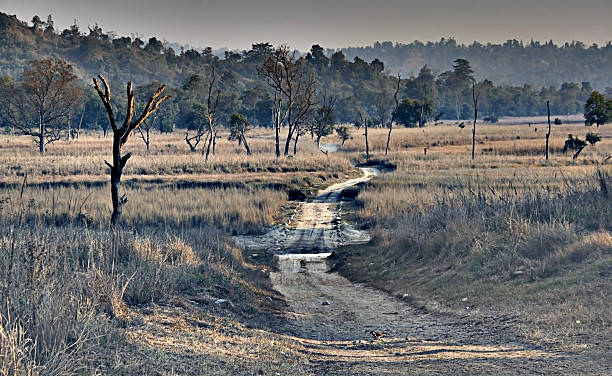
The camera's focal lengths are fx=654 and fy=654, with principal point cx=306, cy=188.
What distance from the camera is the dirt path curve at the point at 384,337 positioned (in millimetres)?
7531

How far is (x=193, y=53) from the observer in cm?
15312

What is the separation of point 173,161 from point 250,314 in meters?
36.7

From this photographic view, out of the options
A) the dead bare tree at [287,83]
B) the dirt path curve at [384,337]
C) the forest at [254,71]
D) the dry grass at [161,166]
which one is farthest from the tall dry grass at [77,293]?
the forest at [254,71]

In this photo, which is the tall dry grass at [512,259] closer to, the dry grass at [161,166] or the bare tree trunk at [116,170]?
the bare tree trunk at [116,170]

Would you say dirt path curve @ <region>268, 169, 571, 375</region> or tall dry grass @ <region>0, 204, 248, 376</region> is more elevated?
tall dry grass @ <region>0, 204, 248, 376</region>

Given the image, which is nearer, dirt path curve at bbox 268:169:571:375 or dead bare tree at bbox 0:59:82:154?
dirt path curve at bbox 268:169:571:375

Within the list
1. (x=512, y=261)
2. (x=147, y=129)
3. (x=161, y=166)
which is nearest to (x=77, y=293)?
(x=512, y=261)

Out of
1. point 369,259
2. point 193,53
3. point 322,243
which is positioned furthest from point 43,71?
point 193,53

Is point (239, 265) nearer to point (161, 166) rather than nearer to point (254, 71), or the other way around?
point (161, 166)

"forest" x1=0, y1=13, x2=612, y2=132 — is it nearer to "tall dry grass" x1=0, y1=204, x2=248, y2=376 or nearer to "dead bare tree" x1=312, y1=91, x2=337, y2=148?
"dead bare tree" x1=312, y1=91, x2=337, y2=148

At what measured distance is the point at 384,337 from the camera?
9.77 m

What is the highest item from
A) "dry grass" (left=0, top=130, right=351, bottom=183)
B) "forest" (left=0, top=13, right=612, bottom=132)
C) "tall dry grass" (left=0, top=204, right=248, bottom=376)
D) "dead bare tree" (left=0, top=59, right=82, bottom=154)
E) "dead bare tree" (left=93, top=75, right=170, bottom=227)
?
"forest" (left=0, top=13, right=612, bottom=132)

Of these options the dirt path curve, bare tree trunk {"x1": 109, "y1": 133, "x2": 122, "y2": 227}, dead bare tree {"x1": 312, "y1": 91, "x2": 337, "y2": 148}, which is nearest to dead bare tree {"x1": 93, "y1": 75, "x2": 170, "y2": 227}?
bare tree trunk {"x1": 109, "y1": 133, "x2": 122, "y2": 227}

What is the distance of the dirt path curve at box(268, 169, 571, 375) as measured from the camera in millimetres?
7531
